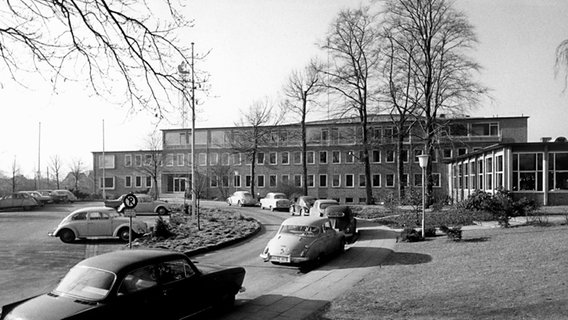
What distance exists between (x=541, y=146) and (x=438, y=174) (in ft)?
99.5

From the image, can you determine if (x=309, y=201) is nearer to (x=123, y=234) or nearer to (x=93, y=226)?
(x=123, y=234)

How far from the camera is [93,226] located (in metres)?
21.7

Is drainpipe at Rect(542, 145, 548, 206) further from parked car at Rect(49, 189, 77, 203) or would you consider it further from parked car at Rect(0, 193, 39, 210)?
parked car at Rect(49, 189, 77, 203)

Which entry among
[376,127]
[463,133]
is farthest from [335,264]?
[463,133]

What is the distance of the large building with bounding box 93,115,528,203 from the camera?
57312 millimetres

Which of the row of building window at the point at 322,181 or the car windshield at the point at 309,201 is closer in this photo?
the car windshield at the point at 309,201

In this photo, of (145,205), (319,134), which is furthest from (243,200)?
(319,134)

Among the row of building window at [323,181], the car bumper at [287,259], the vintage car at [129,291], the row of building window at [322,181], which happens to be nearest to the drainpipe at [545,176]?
the car bumper at [287,259]

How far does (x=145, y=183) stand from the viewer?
69250 millimetres

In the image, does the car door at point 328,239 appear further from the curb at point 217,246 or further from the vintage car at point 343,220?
the curb at point 217,246

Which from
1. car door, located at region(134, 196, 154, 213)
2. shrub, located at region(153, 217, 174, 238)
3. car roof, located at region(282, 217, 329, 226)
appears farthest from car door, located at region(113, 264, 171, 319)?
car door, located at region(134, 196, 154, 213)

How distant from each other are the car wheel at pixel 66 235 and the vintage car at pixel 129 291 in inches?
571

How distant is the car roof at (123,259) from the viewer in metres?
7.71

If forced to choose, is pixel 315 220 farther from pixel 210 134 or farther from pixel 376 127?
pixel 210 134
